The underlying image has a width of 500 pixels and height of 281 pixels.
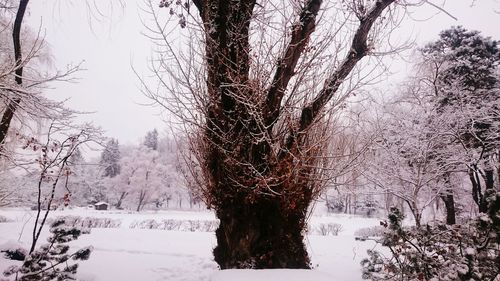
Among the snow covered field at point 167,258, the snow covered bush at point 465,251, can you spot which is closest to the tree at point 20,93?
the snow covered field at point 167,258

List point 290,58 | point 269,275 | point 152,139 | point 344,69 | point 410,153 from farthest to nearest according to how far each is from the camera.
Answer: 1. point 152,139
2. point 410,153
3. point 344,69
4. point 290,58
5. point 269,275

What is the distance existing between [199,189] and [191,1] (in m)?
2.94

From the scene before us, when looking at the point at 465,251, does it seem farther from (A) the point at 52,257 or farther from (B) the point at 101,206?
(B) the point at 101,206

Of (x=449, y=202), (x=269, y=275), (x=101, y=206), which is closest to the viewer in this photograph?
(x=269, y=275)

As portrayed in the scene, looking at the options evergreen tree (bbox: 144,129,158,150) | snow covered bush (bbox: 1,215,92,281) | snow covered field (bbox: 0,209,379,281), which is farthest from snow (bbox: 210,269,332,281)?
evergreen tree (bbox: 144,129,158,150)

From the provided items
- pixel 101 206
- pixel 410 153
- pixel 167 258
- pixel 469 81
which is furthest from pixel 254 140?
pixel 101 206

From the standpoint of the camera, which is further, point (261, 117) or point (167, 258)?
point (167, 258)

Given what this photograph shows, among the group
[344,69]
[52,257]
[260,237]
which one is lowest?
[52,257]

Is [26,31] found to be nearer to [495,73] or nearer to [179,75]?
[179,75]

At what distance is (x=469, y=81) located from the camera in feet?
50.2

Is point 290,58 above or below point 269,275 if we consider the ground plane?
above

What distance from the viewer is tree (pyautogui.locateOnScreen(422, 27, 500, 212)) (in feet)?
42.9

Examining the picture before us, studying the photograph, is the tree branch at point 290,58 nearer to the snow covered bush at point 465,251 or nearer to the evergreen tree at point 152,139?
the snow covered bush at point 465,251

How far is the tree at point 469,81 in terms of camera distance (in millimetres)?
13062
